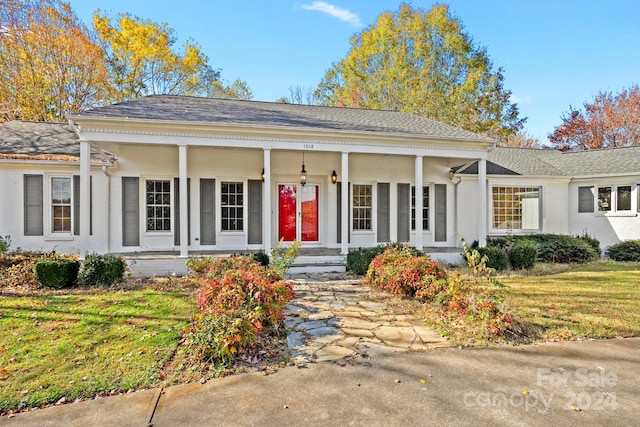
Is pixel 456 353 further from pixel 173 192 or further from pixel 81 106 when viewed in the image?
pixel 81 106

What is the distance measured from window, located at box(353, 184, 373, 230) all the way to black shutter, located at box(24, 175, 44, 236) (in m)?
9.19

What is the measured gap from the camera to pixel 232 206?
1091 cm

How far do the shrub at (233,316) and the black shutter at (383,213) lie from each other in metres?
6.92

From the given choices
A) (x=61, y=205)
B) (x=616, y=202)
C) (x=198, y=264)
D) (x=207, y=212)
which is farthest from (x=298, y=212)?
(x=616, y=202)

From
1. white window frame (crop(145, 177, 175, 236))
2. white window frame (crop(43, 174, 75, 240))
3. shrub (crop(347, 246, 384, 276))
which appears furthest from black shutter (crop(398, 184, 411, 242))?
white window frame (crop(43, 174, 75, 240))

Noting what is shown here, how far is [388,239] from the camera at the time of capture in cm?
1191

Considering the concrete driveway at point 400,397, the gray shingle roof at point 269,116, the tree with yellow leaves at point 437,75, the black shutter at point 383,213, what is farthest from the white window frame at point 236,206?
the tree with yellow leaves at point 437,75

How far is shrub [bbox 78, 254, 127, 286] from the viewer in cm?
746

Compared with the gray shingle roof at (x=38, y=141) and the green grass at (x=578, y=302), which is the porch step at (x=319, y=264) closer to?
the green grass at (x=578, y=302)

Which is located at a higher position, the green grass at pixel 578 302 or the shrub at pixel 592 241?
the shrub at pixel 592 241

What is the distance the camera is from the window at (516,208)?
515 inches

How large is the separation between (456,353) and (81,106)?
23.1 meters

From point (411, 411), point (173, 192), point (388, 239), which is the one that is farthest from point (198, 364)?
point (388, 239)

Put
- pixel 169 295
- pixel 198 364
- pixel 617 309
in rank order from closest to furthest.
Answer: pixel 198 364
pixel 617 309
pixel 169 295
